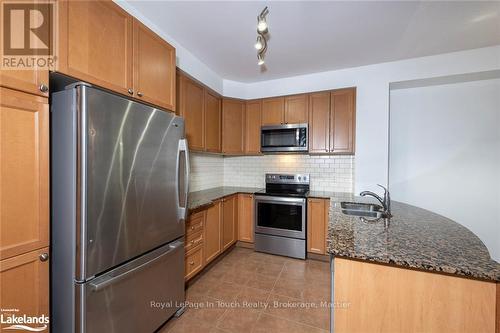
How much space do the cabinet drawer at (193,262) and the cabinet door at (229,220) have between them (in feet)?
1.88

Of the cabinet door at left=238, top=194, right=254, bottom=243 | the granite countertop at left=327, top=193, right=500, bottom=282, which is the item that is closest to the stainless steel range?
the cabinet door at left=238, top=194, right=254, bottom=243

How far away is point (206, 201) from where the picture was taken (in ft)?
8.15

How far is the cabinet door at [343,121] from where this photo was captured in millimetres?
2947

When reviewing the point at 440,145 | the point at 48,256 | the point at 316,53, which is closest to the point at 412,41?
the point at 316,53

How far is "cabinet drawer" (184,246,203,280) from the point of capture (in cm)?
222

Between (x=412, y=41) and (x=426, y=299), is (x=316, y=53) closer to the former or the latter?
(x=412, y=41)

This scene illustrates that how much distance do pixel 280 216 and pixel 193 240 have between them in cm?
133

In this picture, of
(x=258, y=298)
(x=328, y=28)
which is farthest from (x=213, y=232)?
(x=328, y=28)

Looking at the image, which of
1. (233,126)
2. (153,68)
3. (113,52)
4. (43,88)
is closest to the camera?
(43,88)

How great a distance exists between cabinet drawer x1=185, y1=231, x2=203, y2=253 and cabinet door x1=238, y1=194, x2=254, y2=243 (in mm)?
1034

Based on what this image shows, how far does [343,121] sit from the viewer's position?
299 cm

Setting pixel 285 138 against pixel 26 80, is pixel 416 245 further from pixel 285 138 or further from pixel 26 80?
pixel 285 138

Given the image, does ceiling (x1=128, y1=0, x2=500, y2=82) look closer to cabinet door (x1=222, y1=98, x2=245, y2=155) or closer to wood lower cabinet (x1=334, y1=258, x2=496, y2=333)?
cabinet door (x1=222, y1=98, x2=245, y2=155)

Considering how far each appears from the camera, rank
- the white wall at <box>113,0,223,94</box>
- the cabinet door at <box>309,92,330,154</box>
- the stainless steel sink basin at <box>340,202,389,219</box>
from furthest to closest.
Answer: the cabinet door at <box>309,92,330,154</box>, the stainless steel sink basin at <box>340,202,389,219</box>, the white wall at <box>113,0,223,94</box>
